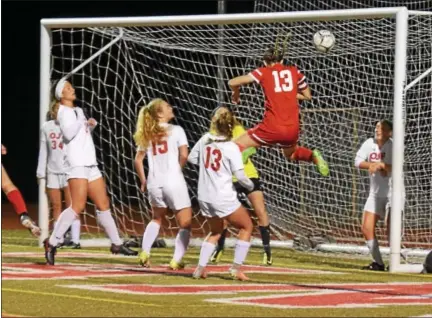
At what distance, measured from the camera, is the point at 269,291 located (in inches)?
427

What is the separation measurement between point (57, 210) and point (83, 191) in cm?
283

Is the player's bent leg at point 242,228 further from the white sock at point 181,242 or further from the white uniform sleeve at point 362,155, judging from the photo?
the white uniform sleeve at point 362,155

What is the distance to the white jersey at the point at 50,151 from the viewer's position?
16.0 metres

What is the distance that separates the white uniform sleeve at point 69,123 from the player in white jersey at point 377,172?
3.20 meters

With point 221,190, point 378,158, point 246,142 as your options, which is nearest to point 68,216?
point 246,142

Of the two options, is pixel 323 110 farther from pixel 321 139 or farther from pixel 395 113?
pixel 395 113

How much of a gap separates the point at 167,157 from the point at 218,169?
4.68 feet

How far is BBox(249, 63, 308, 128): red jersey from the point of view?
1282 centimetres

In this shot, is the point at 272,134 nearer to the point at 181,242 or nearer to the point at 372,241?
the point at 181,242

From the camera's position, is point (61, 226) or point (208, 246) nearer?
point (208, 246)

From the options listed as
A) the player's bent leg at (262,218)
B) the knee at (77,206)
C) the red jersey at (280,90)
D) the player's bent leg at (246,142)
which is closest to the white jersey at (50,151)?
the knee at (77,206)

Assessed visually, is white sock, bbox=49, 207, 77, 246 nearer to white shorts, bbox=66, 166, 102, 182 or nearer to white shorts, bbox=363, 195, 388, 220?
white shorts, bbox=66, 166, 102, 182

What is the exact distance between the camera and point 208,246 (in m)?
11.7

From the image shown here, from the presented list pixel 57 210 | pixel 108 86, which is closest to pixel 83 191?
pixel 57 210
